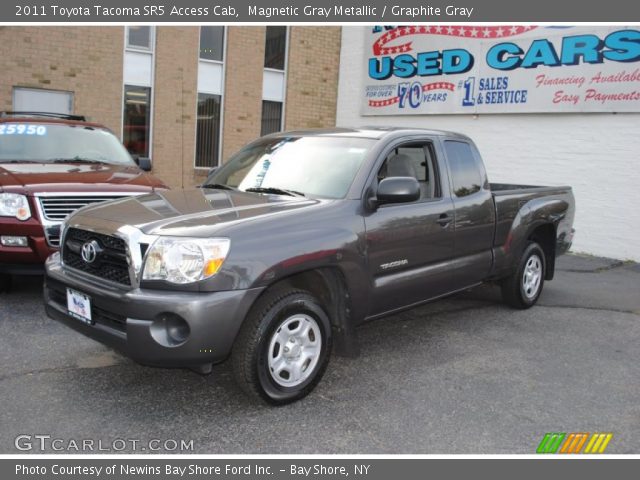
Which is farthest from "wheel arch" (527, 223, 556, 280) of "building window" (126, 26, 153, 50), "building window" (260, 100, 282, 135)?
"building window" (126, 26, 153, 50)

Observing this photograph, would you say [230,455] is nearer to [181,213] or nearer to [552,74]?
[181,213]

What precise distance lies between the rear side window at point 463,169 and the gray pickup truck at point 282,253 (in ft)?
0.05

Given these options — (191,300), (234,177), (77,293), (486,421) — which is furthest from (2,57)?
(486,421)

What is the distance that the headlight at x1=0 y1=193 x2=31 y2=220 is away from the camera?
5543 millimetres

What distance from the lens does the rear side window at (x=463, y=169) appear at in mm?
5230

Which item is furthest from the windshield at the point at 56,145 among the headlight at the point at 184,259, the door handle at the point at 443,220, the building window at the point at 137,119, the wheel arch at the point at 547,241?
the building window at the point at 137,119

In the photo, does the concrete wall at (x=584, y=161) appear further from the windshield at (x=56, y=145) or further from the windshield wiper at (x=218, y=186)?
the windshield wiper at (x=218, y=186)

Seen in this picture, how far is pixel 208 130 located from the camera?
1526 centimetres

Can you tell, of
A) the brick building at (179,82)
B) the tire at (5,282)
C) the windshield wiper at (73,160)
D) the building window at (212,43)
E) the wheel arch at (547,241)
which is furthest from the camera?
the building window at (212,43)

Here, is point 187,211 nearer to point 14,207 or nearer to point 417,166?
point 417,166

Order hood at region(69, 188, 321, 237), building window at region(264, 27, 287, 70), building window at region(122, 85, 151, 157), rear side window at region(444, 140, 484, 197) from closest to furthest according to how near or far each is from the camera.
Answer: hood at region(69, 188, 321, 237)
rear side window at region(444, 140, 484, 197)
building window at region(122, 85, 151, 157)
building window at region(264, 27, 287, 70)

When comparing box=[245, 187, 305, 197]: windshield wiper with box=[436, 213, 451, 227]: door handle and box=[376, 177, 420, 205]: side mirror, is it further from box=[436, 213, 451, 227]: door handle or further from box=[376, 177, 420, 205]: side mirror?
box=[436, 213, 451, 227]: door handle

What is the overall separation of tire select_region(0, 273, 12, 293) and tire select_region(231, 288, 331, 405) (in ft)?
11.6

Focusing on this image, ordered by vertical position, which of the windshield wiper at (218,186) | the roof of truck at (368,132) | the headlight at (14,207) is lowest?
the headlight at (14,207)
